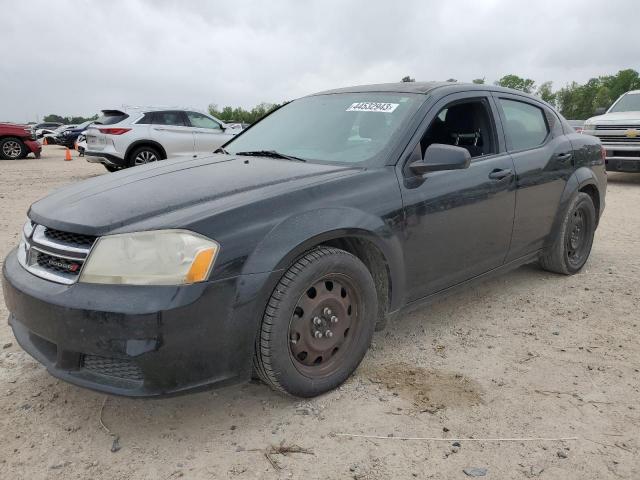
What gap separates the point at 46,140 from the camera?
36.8 metres

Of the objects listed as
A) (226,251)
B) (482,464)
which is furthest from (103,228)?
(482,464)

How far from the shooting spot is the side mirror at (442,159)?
2.87m

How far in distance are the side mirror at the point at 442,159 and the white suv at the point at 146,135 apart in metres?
8.55

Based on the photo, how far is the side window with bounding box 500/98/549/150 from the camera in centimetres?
379

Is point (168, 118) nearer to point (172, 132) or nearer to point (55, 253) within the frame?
point (172, 132)

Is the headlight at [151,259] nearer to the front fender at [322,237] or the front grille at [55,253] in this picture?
the front grille at [55,253]

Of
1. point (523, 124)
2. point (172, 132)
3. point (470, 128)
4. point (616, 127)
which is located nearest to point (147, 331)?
point (470, 128)

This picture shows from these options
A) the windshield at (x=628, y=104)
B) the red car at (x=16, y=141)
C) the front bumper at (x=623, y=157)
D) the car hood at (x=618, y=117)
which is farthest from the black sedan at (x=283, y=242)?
the red car at (x=16, y=141)

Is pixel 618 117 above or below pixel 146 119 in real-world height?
above

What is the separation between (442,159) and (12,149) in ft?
60.4

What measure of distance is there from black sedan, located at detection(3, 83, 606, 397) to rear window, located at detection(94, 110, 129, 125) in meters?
8.55

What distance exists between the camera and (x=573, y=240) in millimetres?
4551

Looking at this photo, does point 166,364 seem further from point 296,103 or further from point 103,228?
point 296,103

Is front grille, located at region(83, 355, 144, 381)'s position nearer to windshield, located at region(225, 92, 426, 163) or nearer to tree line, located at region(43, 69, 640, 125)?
windshield, located at region(225, 92, 426, 163)
